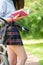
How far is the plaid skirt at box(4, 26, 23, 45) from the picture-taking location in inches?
149

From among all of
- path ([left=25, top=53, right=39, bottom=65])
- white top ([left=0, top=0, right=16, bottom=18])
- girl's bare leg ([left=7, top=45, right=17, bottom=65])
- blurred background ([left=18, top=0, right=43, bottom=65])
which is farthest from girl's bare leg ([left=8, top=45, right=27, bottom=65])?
blurred background ([left=18, top=0, right=43, bottom=65])

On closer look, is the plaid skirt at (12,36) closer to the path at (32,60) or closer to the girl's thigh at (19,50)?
the girl's thigh at (19,50)

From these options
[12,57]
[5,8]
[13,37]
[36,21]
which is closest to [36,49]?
[36,21]

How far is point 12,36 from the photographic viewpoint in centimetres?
384

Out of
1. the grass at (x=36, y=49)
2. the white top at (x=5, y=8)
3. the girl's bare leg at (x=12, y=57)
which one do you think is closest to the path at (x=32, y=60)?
the grass at (x=36, y=49)

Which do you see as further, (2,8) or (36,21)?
(36,21)

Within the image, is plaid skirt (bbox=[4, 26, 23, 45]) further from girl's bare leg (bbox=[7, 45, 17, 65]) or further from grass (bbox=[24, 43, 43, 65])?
grass (bbox=[24, 43, 43, 65])

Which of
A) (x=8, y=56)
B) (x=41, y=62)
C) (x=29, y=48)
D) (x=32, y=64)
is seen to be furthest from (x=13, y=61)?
(x=29, y=48)

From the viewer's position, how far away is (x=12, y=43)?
151 inches

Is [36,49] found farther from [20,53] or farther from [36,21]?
[20,53]

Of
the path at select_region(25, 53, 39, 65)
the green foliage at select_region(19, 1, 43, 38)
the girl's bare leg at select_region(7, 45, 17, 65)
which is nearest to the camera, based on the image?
the girl's bare leg at select_region(7, 45, 17, 65)

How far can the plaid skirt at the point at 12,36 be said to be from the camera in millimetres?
3797

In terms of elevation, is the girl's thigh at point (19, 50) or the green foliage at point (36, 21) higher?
the girl's thigh at point (19, 50)

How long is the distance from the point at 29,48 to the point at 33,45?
12.0 inches
